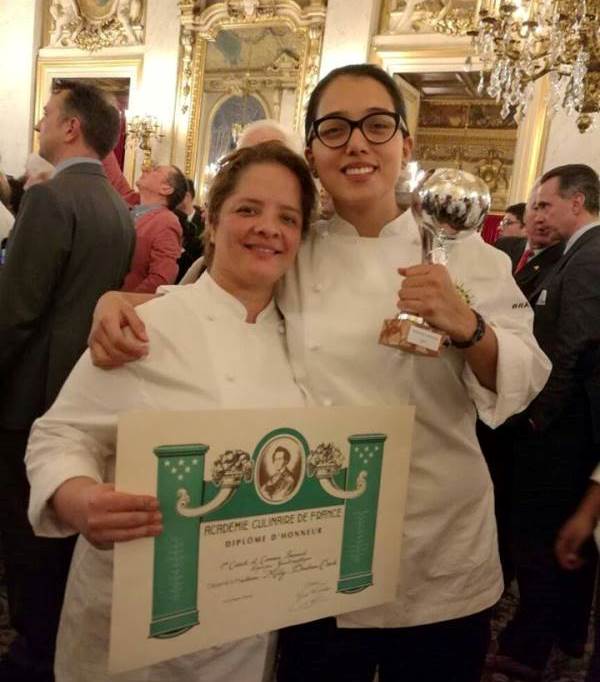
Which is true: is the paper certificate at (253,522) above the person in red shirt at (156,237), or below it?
below

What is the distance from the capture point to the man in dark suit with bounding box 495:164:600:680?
235cm

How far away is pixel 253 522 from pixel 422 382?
41cm

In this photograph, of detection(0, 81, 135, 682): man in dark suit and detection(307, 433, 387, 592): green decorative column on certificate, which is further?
detection(0, 81, 135, 682): man in dark suit

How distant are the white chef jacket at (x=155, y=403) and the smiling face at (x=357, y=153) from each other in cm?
28

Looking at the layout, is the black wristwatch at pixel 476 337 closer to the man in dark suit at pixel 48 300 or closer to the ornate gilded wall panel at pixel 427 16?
the man in dark suit at pixel 48 300

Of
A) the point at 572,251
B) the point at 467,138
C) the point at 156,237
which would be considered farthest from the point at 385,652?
the point at 467,138

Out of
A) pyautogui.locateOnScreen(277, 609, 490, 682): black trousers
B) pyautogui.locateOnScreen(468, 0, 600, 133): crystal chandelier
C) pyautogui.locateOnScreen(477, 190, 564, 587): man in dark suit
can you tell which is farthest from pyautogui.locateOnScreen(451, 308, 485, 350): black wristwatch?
pyautogui.locateOnScreen(468, 0, 600, 133): crystal chandelier

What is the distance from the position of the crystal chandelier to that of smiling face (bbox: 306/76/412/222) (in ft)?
10.9

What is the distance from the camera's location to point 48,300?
6.44 ft

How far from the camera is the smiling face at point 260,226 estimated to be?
1.18 metres

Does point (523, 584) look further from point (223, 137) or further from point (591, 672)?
point (223, 137)

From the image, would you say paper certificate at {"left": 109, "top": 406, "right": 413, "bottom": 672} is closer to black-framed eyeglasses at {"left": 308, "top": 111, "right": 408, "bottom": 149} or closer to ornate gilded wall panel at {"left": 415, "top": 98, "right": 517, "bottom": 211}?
black-framed eyeglasses at {"left": 308, "top": 111, "right": 408, "bottom": 149}

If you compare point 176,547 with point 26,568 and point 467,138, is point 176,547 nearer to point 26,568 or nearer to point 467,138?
point 26,568

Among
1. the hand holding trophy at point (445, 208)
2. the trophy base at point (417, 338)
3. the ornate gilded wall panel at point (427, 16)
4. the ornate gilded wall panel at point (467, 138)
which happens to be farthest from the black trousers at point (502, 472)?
the ornate gilded wall panel at point (467, 138)
